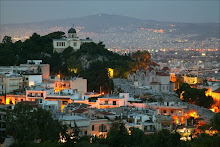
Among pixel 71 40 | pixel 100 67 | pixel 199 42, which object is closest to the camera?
pixel 100 67

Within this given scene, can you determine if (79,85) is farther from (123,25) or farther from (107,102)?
(123,25)

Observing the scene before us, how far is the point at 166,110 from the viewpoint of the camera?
110ft

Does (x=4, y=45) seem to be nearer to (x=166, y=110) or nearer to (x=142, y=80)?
(x=142, y=80)

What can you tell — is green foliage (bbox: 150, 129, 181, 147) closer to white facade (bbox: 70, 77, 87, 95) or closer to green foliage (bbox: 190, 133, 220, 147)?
green foliage (bbox: 190, 133, 220, 147)

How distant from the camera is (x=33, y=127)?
971 inches

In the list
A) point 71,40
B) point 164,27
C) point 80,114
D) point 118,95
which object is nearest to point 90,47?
point 71,40

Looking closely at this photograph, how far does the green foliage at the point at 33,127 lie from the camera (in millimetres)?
24266

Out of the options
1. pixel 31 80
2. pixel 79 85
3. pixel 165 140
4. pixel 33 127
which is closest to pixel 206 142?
pixel 165 140

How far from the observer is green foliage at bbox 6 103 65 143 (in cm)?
2427

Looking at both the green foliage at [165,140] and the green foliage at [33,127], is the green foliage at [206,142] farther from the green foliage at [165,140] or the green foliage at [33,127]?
the green foliage at [33,127]

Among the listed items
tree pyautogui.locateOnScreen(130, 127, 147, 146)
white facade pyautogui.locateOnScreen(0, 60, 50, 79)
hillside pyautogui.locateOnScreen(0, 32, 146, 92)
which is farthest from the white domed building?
tree pyautogui.locateOnScreen(130, 127, 147, 146)

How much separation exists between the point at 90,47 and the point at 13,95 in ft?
53.8

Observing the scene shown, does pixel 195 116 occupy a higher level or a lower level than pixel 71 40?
lower

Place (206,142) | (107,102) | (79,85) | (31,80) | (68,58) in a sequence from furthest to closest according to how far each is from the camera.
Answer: (68,58)
(79,85)
(31,80)
(107,102)
(206,142)
